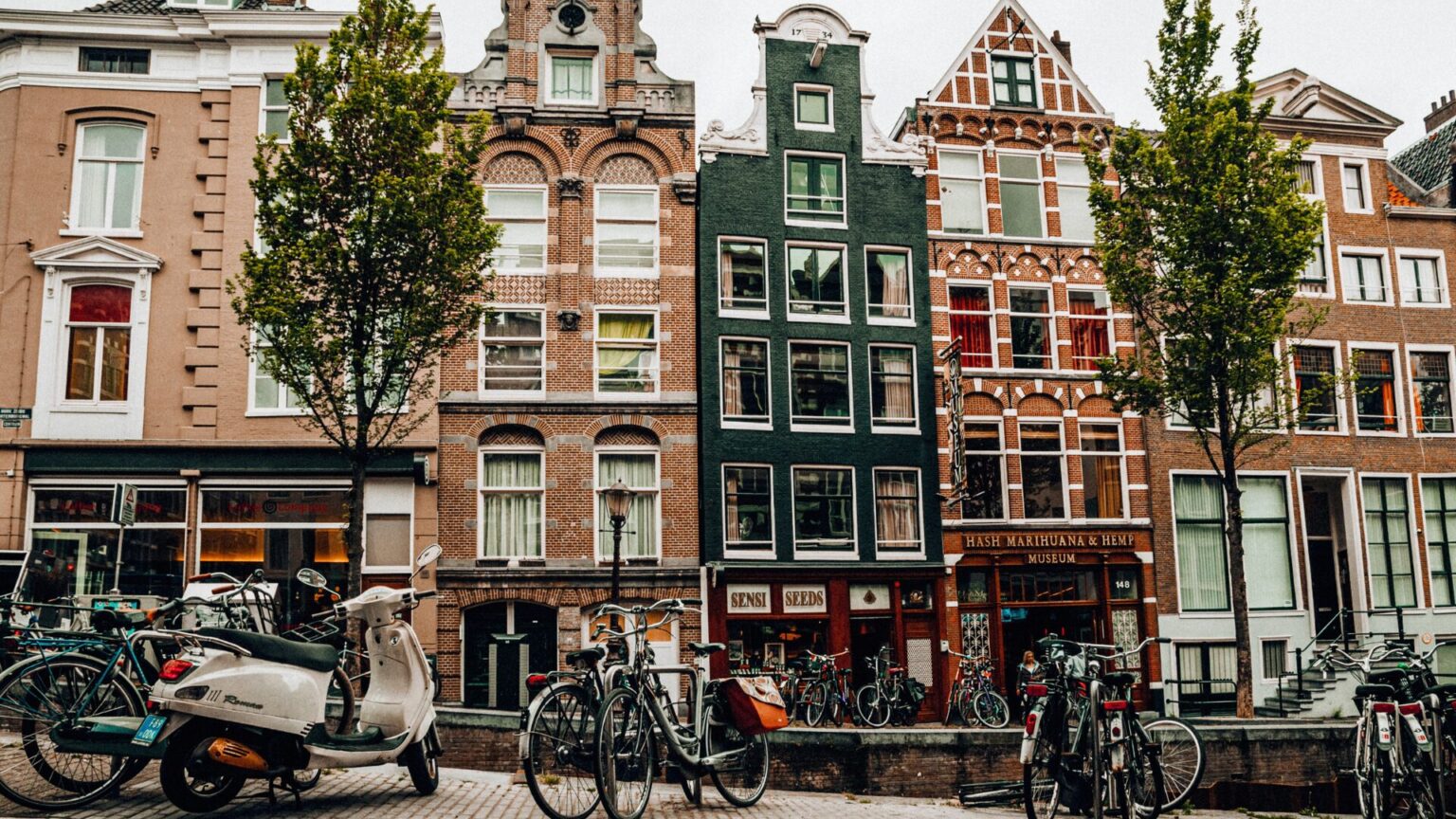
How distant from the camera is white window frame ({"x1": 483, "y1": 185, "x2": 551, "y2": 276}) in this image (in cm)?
2488

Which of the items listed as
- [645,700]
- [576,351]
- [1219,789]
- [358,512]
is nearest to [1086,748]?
[645,700]

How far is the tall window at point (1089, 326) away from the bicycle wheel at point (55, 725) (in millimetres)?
23123

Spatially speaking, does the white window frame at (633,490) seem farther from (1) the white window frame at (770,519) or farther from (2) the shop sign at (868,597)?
(2) the shop sign at (868,597)

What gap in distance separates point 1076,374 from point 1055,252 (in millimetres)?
2987

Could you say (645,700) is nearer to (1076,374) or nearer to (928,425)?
(928,425)

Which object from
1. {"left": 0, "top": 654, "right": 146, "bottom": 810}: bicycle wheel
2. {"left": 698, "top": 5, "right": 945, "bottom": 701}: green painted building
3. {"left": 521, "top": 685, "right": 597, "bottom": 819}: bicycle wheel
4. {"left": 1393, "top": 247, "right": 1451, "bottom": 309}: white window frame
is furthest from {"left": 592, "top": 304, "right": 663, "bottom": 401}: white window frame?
{"left": 1393, "top": 247, "right": 1451, "bottom": 309}: white window frame

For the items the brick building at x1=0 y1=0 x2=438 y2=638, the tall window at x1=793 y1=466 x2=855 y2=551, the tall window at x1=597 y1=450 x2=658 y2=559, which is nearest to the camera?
the brick building at x1=0 y1=0 x2=438 y2=638

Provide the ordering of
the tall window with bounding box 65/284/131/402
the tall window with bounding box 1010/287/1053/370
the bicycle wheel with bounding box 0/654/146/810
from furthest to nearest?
the tall window with bounding box 1010/287/1053/370 < the tall window with bounding box 65/284/131/402 < the bicycle wheel with bounding box 0/654/146/810

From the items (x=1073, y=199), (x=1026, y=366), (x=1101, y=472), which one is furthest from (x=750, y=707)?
(x=1073, y=199)

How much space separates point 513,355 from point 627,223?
3846 millimetres

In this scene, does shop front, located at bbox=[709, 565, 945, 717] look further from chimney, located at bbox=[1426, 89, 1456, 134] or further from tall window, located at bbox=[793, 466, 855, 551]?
chimney, located at bbox=[1426, 89, 1456, 134]

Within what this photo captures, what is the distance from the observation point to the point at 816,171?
26969mm

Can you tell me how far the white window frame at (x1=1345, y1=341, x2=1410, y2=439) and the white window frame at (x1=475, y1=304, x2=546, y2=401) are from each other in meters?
19.3

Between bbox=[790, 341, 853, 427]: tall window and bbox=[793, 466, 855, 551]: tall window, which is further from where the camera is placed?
bbox=[790, 341, 853, 427]: tall window
